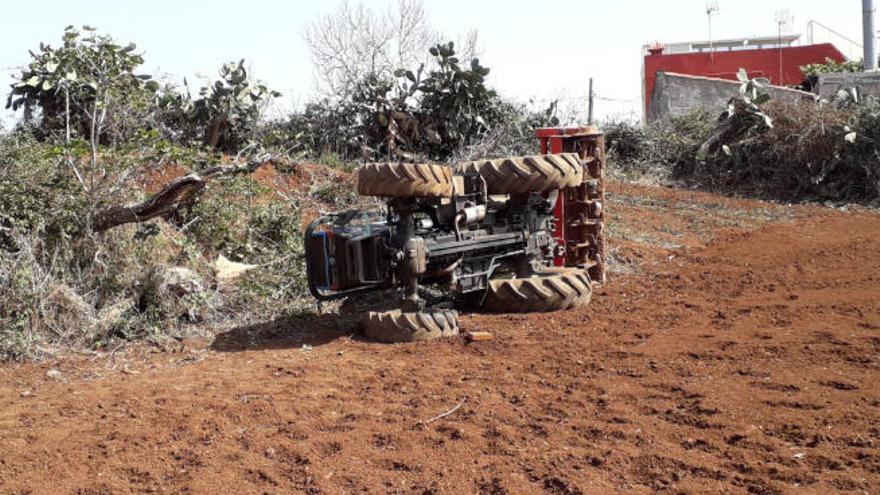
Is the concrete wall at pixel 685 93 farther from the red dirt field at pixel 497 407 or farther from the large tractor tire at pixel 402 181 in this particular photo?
the large tractor tire at pixel 402 181

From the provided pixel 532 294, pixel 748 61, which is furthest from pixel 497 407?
pixel 748 61

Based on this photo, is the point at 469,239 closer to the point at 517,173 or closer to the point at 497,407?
the point at 517,173

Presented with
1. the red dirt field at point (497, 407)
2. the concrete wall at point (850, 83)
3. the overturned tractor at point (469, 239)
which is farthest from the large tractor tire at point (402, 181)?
the concrete wall at point (850, 83)

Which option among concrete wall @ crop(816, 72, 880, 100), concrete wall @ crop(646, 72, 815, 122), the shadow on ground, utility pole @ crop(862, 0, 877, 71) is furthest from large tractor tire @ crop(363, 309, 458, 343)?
utility pole @ crop(862, 0, 877, 71)

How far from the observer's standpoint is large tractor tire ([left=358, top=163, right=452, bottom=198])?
23.1ft

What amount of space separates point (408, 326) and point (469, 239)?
1.07 meters

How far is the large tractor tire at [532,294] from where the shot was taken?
8.10 metres

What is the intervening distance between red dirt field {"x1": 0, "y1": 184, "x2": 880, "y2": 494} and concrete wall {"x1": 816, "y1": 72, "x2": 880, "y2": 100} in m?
12.6

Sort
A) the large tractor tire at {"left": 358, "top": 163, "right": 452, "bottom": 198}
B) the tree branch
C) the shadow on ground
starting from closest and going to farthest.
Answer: the large tractor tire at {"left": 358, "top": 163, "right": 452, "bottom": 198} → the shadow on ground → the tree branch

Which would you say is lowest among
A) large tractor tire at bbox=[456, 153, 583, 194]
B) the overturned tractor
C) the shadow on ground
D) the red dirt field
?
the red dirt field

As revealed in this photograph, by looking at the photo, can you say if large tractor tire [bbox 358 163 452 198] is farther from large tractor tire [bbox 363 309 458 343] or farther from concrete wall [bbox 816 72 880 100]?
concrete wall [bbox 816 72 880 100]

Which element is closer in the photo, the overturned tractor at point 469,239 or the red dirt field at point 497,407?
the red dirt field at point 497,407

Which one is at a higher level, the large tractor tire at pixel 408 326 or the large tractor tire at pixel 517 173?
the large tractor tire at pixel 517 173

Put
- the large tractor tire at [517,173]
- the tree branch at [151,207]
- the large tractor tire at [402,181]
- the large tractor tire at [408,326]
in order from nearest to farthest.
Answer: the large tractor tire at [402,181] → the large tractor tire at [408,326] → the large tractor tire at [517,173] → the tree branch at [151,207]
